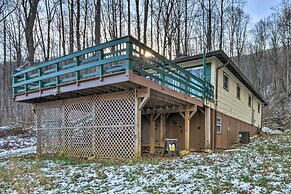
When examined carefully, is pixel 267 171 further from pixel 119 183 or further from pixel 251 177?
pixel 119 183

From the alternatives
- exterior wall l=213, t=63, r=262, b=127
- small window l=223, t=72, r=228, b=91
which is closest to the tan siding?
exterior wall l=213, t=63, r=262, b=127

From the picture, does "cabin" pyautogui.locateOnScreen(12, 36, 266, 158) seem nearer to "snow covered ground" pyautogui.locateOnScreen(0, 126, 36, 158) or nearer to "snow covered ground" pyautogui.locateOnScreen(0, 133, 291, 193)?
"snow covered ground" pyautogui.locateOnScreen(0, 133, 291, 193)

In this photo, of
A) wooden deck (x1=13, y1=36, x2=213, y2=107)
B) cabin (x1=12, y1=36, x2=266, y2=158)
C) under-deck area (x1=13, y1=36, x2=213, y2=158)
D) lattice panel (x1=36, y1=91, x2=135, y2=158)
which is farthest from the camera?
lattice panel (x1=36, y1=91, x2=135, y2=158)

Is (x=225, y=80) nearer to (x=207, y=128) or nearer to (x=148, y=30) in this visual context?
(x=207, y=128)

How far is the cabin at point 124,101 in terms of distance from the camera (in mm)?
7643

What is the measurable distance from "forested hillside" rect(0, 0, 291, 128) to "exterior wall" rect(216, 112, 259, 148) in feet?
26.7

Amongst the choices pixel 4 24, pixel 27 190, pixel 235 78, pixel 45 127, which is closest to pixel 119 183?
pixel 27 190

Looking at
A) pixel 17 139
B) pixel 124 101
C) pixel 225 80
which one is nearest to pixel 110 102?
pixel 124 101

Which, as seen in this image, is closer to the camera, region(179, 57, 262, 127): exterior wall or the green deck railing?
the green deck railing

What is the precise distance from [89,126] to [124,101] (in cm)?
181

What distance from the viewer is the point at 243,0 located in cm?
2748

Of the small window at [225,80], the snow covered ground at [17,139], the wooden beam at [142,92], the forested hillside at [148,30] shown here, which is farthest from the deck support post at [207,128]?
the snow covered ground at [17,139]

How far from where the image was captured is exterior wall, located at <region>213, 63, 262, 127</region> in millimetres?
12297

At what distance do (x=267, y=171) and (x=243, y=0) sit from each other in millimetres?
25918
